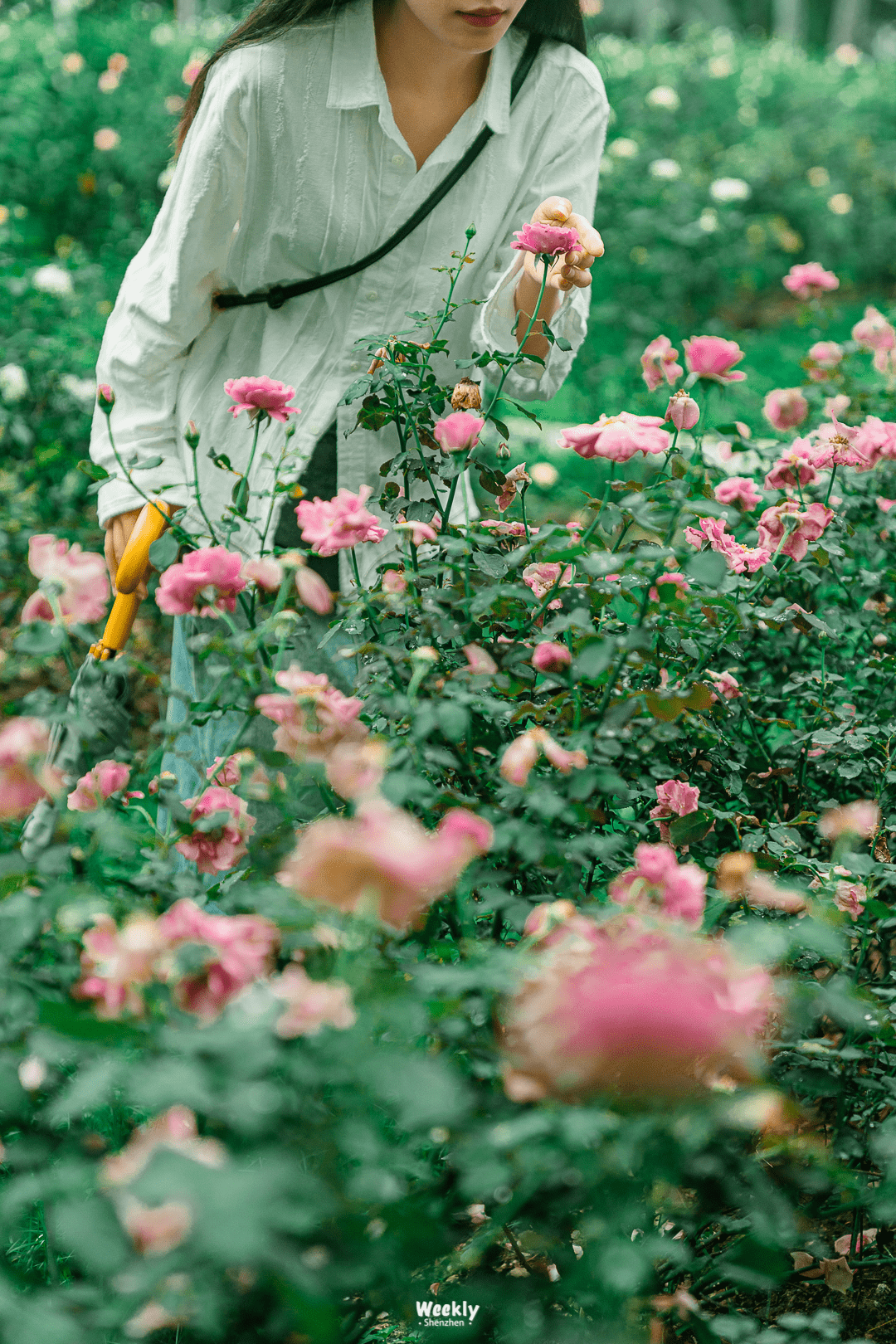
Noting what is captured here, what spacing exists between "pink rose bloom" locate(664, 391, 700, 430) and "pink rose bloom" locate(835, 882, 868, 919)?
19.8 inches

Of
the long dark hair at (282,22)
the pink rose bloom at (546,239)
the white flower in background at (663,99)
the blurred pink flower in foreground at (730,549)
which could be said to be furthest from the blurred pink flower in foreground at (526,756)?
the white flower in background at (663,99)

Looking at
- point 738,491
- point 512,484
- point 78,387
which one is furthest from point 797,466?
point 78,387

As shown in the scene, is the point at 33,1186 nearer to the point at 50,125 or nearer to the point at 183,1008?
the point at 183,1008

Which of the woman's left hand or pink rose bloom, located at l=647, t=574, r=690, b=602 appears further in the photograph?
the woman's left hand

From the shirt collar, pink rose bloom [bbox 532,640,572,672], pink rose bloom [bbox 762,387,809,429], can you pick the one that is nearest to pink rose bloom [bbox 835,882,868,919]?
pink rose bloom [bbox 532,640,572,672]

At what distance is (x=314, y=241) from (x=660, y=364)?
49cm

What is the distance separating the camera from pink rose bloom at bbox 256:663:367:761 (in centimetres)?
85

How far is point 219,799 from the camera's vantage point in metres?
0.94

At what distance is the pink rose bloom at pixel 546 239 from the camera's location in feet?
3.65

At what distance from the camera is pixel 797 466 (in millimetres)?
1323

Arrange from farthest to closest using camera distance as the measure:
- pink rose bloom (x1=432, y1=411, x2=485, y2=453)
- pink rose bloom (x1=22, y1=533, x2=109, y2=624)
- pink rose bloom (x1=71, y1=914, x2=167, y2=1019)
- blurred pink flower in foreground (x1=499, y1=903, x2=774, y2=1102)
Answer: pink rose bloom (x1=432, y1=411, x2=485, y2=453), pink rose bloom (x1=22, y1=533, x2=109, y2=624), pink rose bloom (x1=71, y1=914, x2=167, y2=1019), blurred pink flower in foreground (x1=499, y1=903, x2=774, y2=1102)

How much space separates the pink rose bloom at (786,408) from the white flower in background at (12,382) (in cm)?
192

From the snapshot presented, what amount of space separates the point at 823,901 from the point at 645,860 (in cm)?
24

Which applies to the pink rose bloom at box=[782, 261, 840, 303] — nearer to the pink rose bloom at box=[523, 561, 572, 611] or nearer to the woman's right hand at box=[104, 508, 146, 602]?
the pink rose bloom at box=[523, 561, 572, 611]
